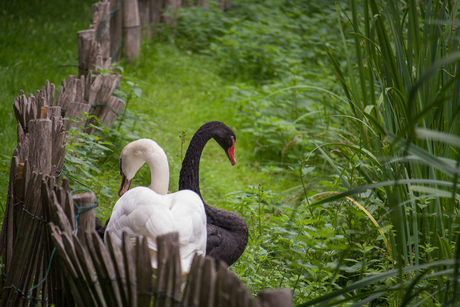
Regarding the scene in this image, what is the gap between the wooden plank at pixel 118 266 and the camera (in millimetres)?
1486

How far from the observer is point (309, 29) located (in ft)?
27.3

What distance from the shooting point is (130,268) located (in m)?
1.48

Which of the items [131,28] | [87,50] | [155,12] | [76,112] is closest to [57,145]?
[76,112]

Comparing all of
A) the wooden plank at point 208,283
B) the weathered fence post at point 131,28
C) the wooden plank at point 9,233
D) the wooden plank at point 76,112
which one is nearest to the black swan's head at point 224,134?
the wooden plank at point 76,112

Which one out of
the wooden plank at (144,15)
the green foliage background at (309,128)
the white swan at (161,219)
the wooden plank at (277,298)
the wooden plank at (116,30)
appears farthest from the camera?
the wooden plank at (144,15)

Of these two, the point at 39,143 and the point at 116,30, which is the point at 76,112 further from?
the point at 116,30

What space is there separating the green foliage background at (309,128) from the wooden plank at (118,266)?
27.4 inches

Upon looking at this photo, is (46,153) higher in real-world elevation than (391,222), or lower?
higher

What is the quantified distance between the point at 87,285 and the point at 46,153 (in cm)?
77

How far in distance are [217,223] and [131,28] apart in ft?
14.0

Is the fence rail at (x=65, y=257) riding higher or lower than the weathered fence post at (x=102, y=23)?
lower

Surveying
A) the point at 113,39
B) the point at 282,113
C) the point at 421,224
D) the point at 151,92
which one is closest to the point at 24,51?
the point at 113,39

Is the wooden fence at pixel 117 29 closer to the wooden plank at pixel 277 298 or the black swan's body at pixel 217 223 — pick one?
the black swan's body at pixel 217 223

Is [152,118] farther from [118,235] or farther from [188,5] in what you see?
[188,5]
